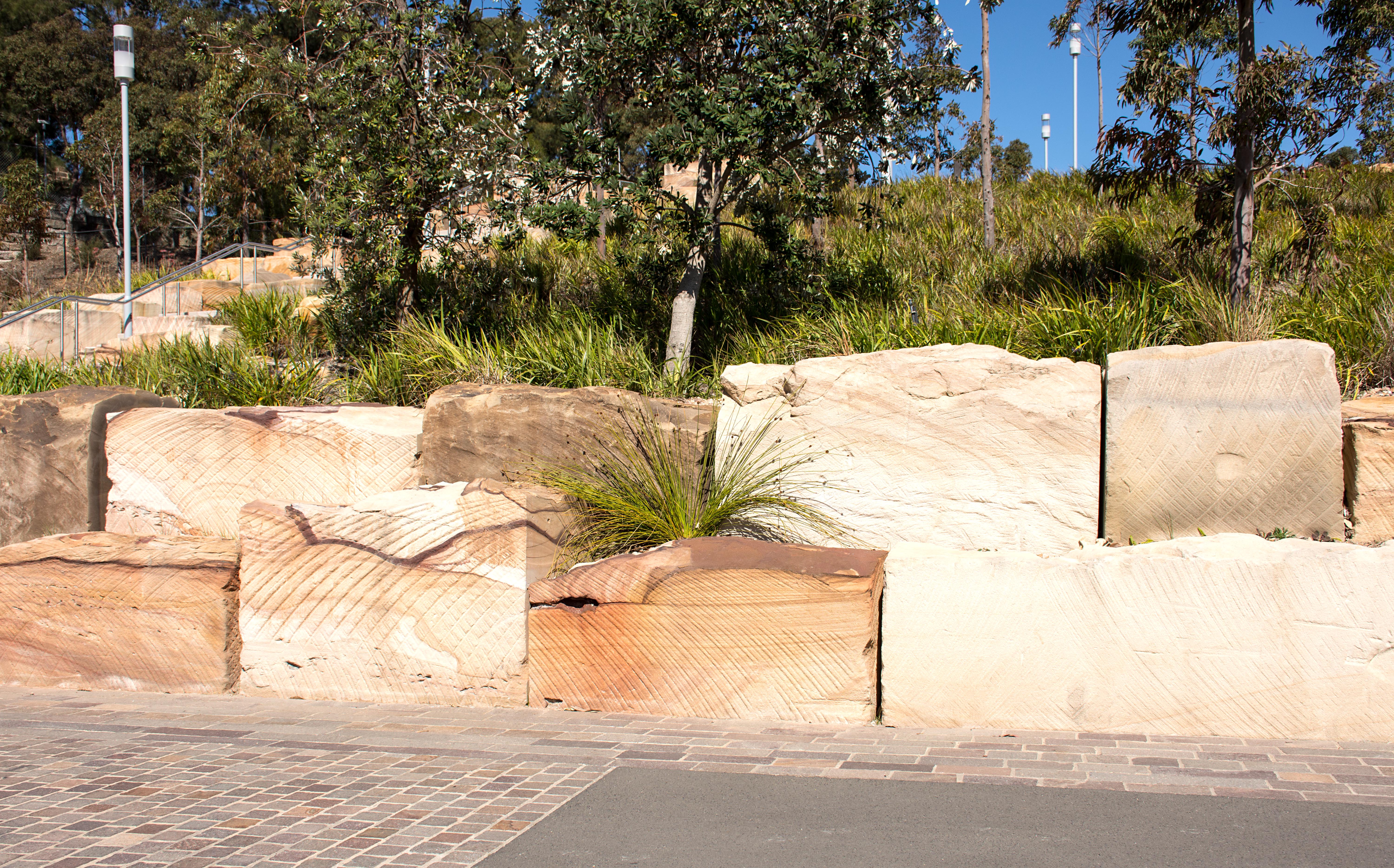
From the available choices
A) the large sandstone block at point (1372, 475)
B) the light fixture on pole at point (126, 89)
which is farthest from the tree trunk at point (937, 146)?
the light fixture on pole at point (126, 89)

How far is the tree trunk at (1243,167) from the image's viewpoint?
746 centimetres

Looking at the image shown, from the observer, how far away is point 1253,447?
5148mm

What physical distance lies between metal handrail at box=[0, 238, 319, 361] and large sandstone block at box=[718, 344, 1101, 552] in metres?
9.77

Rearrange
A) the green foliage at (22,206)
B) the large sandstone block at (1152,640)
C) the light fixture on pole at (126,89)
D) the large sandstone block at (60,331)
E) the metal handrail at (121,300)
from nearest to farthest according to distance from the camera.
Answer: the large sandstone block at (1152,640)
the metal handrail at (121,300)
the light fixture on pole at (126,89)
the large sandstone block at (60,331)
the green foliage at (22,206)

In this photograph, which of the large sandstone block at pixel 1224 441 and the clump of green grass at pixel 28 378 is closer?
the large sandstone block at pixel 1224 441

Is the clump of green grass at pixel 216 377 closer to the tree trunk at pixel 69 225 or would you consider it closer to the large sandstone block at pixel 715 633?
the large sandstone block at pixel 715 633

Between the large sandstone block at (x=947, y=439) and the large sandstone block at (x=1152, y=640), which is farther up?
the large sandstone block at (x=947, y=439)

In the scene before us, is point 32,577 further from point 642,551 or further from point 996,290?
→ point 996,290

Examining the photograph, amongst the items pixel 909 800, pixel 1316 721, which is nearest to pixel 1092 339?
pixel 1316 721

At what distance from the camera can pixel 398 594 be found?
5254mm

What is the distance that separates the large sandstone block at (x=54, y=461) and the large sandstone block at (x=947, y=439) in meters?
4.17

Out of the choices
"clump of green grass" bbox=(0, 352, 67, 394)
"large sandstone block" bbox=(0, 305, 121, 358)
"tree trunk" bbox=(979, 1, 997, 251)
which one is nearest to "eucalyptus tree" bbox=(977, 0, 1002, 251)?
"tree trunk" bbox=(979, 1, 997, 251)

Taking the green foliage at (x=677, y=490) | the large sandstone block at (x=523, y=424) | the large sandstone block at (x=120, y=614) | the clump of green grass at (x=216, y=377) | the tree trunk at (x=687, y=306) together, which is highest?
the tree trunk at (x=687, y=306)

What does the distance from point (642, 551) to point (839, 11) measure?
452cm
